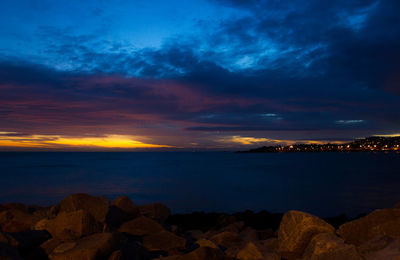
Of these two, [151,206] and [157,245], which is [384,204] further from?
[157,245]

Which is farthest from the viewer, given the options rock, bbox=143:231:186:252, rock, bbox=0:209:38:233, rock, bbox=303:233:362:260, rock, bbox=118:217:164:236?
rock, bbox=118:217:164:236

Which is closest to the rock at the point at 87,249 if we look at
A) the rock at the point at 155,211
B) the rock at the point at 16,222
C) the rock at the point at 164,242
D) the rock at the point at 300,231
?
the rock at the point at 164,242

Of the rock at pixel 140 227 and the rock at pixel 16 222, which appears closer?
the rock at pixel 16 222

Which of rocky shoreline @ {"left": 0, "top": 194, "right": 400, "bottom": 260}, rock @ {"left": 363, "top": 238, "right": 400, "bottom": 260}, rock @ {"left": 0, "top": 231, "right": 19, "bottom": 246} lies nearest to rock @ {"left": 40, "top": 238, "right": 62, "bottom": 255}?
rocky shoreline @ {"left": 0, "top": 194, "right": 400, "bottom": 260}

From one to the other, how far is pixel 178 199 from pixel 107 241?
22.5 meters

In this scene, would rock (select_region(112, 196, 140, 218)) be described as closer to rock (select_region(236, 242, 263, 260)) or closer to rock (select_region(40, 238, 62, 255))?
rock (select_region(40, 238, 62, 255))

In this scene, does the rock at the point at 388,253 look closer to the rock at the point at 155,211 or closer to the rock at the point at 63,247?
the rock at the point at 63,247

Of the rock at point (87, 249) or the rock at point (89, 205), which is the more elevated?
the rock at point (89, 205)

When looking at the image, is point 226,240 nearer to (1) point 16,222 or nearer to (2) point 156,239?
(2) point 156,239

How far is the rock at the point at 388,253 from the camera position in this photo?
13.6 feet

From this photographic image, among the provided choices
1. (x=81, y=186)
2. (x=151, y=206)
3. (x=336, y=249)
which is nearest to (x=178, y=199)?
(x=81, y=186)

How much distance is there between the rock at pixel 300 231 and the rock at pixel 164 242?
2.11m

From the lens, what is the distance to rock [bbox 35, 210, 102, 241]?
5849 millimetres

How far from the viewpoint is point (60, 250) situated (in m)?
5.01
